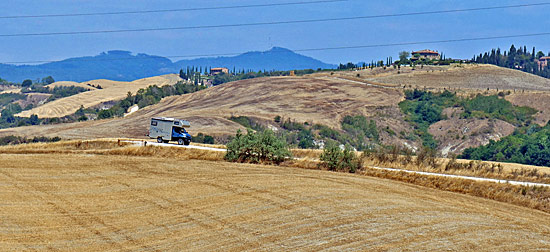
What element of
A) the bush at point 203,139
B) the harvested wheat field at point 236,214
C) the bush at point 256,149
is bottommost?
the harvested wheat field at point 236,214

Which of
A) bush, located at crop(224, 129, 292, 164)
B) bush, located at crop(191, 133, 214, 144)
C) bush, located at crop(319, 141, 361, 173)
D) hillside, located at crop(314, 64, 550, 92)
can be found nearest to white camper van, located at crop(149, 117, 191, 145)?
bush, located at crop(224, 129, 292, 164)

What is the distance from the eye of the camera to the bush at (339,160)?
4438 cm

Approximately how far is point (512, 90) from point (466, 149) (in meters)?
53.3

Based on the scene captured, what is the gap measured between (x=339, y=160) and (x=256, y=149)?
6579 mm

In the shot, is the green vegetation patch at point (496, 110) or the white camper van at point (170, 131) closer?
the white camper van at point (170, 131)

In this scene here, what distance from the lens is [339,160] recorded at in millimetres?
45000

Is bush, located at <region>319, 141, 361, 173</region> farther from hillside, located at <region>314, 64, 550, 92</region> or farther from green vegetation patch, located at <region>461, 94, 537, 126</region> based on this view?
hillside, located at <region>314, 64, 550, 92</region>

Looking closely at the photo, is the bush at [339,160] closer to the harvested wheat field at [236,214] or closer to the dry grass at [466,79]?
the harvested wheat field at [236,214]

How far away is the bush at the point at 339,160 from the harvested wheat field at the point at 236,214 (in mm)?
6439

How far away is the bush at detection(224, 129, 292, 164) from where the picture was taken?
1850 inches

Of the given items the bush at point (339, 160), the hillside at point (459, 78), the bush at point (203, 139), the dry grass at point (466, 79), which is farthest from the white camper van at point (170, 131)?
the dry grass at point (466, 79)

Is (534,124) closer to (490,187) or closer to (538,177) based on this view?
(538,177)

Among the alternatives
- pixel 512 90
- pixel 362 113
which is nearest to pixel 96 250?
pixel 362 113

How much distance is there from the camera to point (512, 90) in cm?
15062
